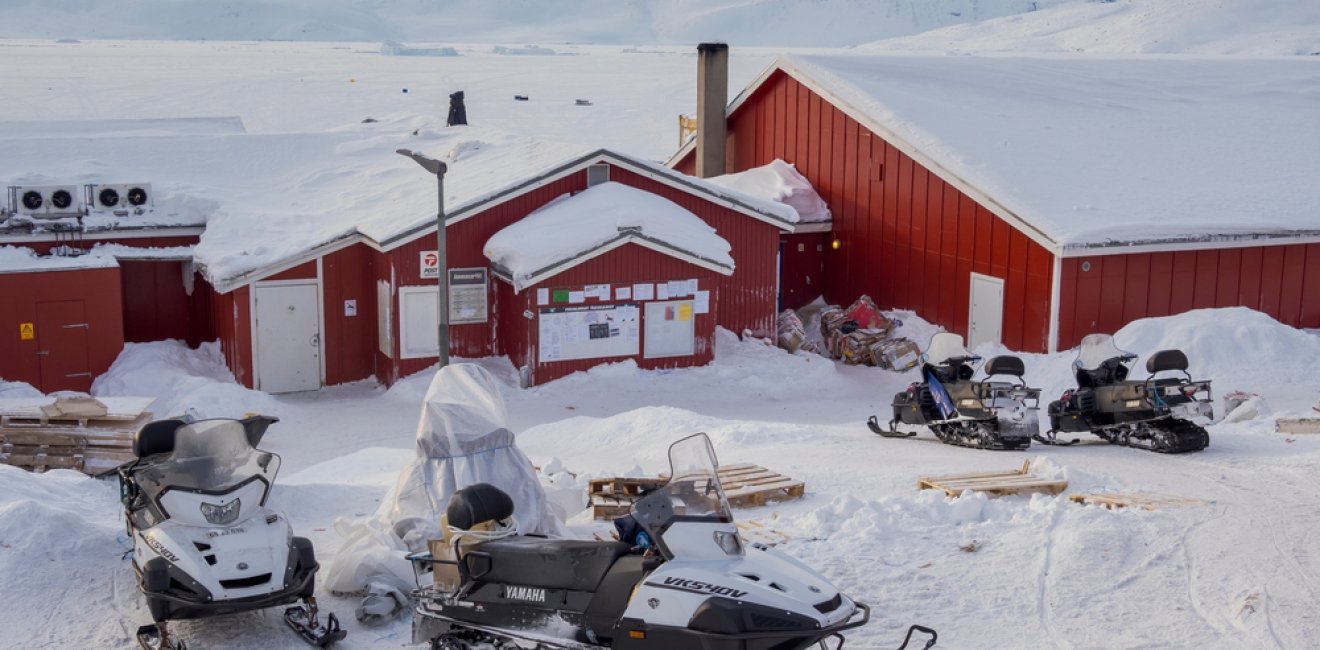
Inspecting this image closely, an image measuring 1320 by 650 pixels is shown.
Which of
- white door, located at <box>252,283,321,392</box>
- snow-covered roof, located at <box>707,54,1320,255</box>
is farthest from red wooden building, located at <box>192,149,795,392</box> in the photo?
snow-covered roof, located at <box>707,54,1320,255</box>

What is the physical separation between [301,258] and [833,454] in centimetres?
1087

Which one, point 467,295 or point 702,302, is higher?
point 467,295

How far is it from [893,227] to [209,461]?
19200 millimetres

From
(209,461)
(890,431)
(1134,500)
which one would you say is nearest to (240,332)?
(890,431)

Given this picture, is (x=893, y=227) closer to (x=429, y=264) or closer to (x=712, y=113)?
(x=712, y=113)

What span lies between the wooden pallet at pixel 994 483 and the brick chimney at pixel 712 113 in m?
20.0

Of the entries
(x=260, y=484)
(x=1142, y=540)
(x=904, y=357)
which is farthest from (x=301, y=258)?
(x=1142, y=540)

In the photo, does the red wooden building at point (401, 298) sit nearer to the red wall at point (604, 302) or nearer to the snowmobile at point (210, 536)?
the red wall at point (604, 302)

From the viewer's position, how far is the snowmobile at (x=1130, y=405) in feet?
51.3

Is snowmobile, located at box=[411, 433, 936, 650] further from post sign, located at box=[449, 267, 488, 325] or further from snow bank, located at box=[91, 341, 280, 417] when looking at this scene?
post sign, located at box=[449, 267, 488, 325]

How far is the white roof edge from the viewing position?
22.3 meters

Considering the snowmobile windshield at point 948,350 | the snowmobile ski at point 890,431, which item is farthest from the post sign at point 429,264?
the snowmobile windshield at point 948,350

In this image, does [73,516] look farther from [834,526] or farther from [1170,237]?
[1170,237]

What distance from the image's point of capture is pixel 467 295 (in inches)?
923
